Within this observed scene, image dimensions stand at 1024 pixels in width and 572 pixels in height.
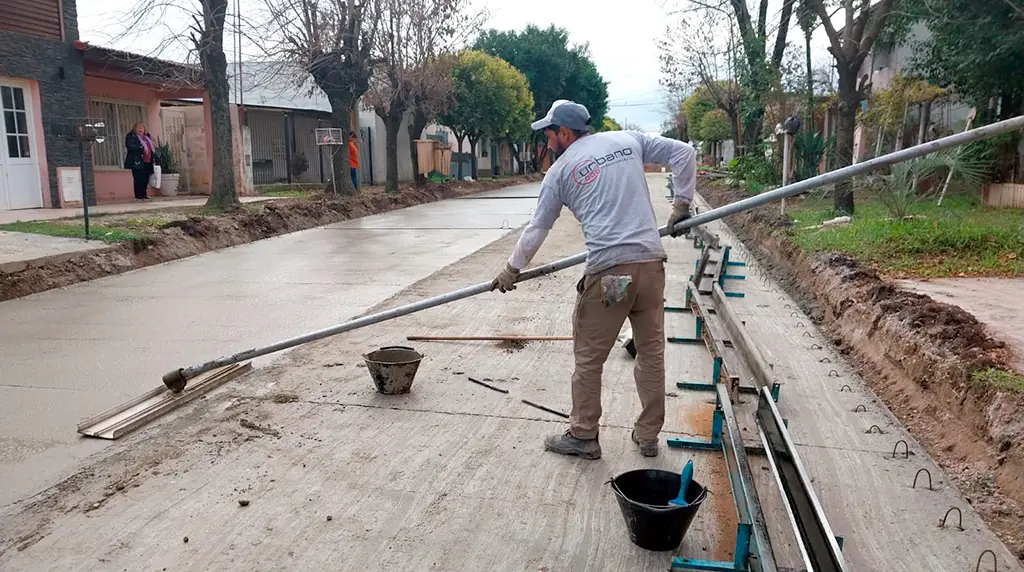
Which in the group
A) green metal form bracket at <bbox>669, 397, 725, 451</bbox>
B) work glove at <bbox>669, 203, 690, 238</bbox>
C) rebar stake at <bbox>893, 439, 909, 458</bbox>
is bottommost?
rebar stake at <bbox>893, 439, 909, 458</bbox>

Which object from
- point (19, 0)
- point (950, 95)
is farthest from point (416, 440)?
point (950, 95)

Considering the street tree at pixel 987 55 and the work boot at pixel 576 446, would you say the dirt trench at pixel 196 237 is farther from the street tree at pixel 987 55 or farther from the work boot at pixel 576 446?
the street tree at pixel 987 55

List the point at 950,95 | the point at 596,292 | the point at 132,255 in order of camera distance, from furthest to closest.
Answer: the point at 950,95 → the point at 132,255 → the point at 596,292

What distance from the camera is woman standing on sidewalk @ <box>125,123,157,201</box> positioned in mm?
15508

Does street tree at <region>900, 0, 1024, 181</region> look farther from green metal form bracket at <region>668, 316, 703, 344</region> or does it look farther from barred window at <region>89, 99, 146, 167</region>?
barred window at <region>89, 99, 146, 167</region>

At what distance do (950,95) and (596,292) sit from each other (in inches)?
543

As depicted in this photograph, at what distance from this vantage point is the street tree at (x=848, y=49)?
10695mm

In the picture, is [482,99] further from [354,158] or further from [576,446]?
[576,446]

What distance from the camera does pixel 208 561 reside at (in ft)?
9.75

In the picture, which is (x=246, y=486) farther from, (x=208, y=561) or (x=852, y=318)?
(x=852, y=318)

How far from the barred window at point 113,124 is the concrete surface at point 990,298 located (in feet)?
51.6

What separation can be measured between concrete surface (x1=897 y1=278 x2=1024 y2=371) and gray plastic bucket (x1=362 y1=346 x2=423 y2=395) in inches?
145

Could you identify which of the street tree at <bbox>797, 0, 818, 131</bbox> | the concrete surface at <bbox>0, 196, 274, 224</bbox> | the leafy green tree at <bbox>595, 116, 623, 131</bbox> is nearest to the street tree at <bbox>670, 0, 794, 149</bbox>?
the street tree at <bbox>797, 0, 818, 131</bbox>

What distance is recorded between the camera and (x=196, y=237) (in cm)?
1108
